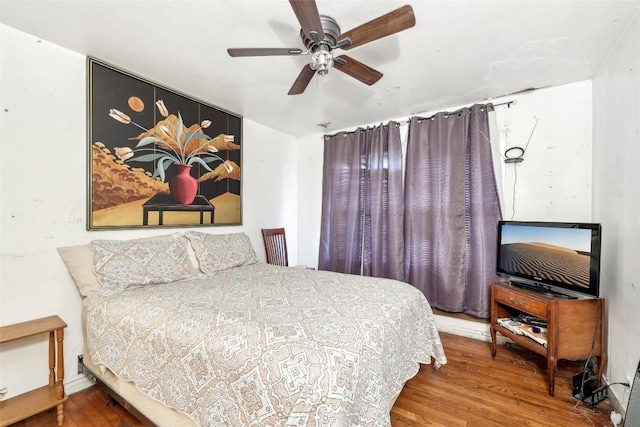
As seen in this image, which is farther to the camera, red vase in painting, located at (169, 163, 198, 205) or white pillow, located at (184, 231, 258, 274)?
red vase in painting, located at (169, 163, 198, 205)

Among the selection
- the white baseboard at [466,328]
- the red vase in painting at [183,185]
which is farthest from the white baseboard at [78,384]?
the white baseboard at [466,328]

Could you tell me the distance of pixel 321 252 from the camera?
3.83 meters

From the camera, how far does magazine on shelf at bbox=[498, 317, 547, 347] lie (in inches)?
80.6

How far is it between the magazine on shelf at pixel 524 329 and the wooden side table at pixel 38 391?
10.4 feet

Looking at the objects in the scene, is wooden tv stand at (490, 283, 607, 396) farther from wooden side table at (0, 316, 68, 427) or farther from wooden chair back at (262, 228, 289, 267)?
wooden side table at (0, 316, 68, 427)

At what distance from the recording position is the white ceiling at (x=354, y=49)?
1577 millimetres

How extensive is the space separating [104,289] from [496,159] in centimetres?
355

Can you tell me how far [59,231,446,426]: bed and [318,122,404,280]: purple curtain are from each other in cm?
119

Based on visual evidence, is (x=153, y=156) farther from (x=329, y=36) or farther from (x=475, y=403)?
(x=475, y=403)

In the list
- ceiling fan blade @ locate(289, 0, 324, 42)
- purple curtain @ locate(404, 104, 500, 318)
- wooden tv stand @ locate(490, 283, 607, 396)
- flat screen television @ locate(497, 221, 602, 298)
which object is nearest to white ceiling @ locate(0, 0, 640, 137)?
ceiling fan blade @ locate(289, 0, 324, 42)

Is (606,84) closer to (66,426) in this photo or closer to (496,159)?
(496,159)

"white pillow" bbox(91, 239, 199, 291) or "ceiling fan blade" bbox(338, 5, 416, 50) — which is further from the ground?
"ceiling fan blade" bbox(338, 5, 416, 50)

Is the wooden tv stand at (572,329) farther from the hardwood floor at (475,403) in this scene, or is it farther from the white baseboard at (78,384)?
the white baseboard at (78,384)

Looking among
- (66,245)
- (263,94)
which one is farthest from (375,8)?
(66,245)
